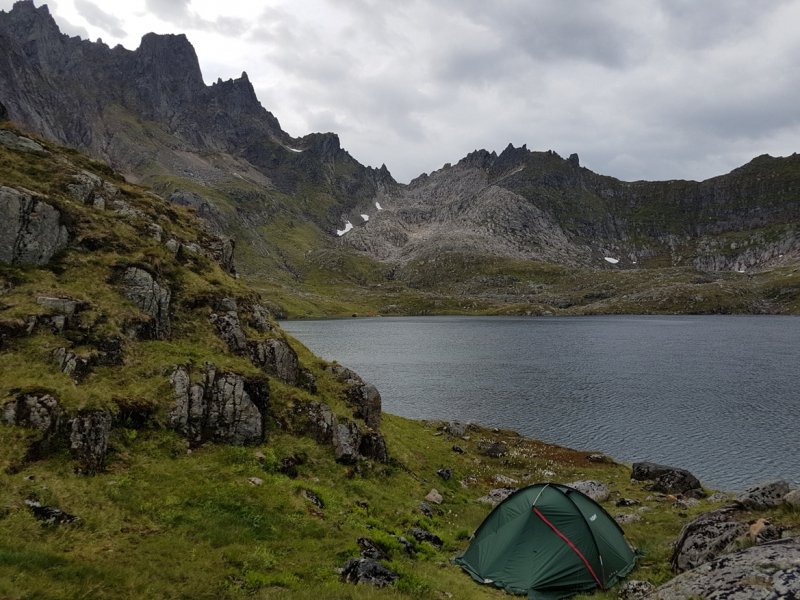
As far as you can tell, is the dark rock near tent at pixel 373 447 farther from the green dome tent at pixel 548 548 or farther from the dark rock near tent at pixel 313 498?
the green dome tent at pixel 548 548

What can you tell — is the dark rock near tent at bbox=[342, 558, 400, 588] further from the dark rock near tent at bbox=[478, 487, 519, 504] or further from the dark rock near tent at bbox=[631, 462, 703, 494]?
the dark rock near tent at bbox=[631, 462, 703, 494]

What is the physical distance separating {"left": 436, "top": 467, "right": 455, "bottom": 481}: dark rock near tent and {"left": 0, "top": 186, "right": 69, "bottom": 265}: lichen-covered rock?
30480 millimetres

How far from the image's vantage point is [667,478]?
35.3m

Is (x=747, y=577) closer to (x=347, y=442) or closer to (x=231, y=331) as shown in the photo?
(x=347, y=442)

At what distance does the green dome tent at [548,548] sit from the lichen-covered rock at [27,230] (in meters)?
28.8

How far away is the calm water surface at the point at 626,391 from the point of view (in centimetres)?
4825

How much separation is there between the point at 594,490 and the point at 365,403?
1867cm

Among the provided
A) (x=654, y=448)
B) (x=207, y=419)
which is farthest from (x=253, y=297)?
(x=654, y=448)

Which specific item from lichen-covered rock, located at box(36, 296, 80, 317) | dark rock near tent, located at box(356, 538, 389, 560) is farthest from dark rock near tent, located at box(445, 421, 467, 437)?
lichen-covered rock, located at box(36, 296, 80, 317)

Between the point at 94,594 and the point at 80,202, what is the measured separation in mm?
29962

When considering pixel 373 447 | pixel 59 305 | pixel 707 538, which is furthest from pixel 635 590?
pixel 59 305

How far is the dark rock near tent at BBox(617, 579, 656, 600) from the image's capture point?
14430mm

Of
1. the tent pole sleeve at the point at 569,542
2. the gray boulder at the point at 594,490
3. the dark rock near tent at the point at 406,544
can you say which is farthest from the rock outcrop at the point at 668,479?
the dark rock near tent at the point at 406,544

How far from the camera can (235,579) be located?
491 inches
